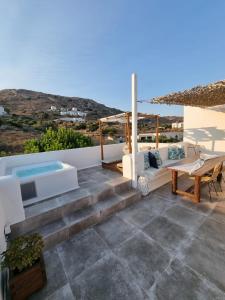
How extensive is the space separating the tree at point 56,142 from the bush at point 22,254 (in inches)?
195

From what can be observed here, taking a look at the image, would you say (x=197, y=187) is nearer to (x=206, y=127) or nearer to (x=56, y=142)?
(x=206, y=127)

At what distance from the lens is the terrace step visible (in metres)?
2.63

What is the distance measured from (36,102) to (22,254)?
133 feet

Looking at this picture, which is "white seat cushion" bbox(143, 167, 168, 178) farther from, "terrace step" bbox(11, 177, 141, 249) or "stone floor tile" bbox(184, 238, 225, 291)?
"stone floor tile" bbox(184, 238, 225, 291)

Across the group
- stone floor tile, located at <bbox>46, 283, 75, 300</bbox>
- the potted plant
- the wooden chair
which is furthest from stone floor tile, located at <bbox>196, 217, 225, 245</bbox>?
the potted plant

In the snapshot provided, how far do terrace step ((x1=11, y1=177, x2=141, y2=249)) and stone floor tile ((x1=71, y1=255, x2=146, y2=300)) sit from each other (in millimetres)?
844

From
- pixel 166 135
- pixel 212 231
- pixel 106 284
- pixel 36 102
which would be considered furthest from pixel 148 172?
pixel 36 102

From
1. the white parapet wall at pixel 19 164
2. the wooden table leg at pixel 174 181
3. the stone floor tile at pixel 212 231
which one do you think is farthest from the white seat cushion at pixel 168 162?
the white parapet wall at pixel 19 164

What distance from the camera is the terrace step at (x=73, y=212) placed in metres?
2.63

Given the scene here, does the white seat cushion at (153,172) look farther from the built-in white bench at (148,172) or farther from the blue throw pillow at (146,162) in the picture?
the blue throw pillow at (146,162)

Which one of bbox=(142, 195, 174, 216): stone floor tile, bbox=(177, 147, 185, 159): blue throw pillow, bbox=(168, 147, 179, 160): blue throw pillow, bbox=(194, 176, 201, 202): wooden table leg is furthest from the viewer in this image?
bbox=(177, 147, 185, 159): blue throw pillow

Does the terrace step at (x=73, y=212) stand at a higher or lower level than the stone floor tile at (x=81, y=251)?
higher

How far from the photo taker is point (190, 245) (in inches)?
94.9

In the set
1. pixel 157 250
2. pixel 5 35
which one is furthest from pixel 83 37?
pixel 157 250
